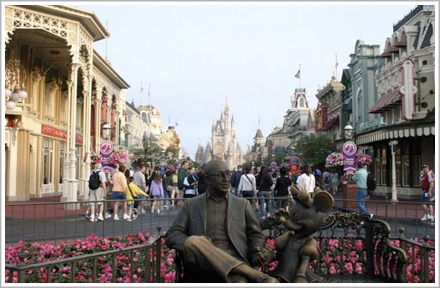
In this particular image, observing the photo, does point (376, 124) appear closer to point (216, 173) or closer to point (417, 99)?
point (417, 99)

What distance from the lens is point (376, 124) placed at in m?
36.9

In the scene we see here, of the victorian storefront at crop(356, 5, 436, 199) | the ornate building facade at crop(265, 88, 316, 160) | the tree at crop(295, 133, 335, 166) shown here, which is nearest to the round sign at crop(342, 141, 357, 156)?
the victorian storefront at crop(356, 5, 436, 199)

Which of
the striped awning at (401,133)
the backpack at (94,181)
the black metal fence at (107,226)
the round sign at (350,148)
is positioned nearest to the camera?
the black metal fence at (107,226)

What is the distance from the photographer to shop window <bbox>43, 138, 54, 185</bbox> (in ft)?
94.4

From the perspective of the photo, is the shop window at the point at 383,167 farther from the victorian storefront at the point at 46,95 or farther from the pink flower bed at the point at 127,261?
the pink flower bed at the point at 127,261

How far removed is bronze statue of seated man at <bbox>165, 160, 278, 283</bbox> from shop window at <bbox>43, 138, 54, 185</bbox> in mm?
25505

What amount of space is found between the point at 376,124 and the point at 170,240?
34184mm

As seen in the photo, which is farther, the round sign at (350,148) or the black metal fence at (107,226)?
the round sign at (350,148)

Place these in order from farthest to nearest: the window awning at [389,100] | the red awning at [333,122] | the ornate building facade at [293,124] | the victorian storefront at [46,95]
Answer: the ornate building facade at [293,124] → the red awning at [333,122] → the window awning at [389,100] → the victorian storefront at [46,95]

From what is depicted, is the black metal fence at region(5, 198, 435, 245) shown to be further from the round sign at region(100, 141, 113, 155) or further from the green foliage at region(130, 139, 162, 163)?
the green foliage at region(130, 139, 162, 163)

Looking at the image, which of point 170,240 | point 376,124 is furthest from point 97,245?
point 376,124

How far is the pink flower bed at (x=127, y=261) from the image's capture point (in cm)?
640

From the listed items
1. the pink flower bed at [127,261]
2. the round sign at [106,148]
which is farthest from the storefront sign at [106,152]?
the pink flower bed at [127,261]

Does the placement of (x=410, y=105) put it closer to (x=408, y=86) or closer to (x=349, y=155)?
(x=408, y=86)
